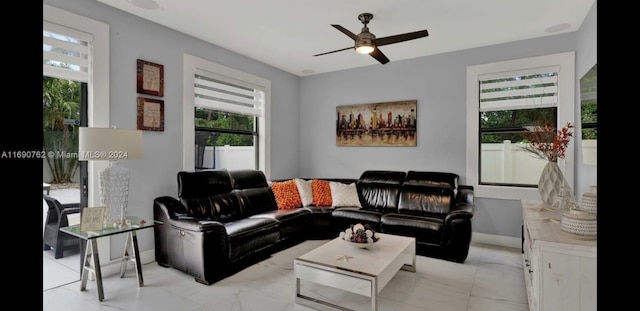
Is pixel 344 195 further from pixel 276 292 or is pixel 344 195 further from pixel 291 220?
pixel 276 292

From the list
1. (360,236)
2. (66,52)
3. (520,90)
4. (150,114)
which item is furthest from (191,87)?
(520,90)

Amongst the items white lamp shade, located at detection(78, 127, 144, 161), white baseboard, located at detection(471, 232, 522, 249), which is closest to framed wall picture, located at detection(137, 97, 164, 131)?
white lamp shade, located at detection(78, 127, 144, 161)

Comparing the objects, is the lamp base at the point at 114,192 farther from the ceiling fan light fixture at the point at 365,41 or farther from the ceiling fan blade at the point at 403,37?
the ceiling fan blade at the point at 403,37

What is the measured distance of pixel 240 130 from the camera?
4789 mm

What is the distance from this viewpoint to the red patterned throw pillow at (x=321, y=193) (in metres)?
4.60

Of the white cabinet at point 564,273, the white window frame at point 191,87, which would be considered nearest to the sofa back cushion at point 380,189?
the white window frame at point 191,87

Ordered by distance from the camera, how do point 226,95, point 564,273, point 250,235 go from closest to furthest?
point 564,273 < point 250,235 < point 226,95

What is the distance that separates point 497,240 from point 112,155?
14.5ft

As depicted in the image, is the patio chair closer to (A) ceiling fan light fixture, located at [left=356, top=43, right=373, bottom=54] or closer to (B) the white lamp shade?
(B) the white lamp shade

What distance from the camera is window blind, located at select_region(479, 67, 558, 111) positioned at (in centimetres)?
387

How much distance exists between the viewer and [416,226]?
142 inches

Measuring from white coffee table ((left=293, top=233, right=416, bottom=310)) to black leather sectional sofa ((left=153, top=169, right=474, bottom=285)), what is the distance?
0.77 meters
